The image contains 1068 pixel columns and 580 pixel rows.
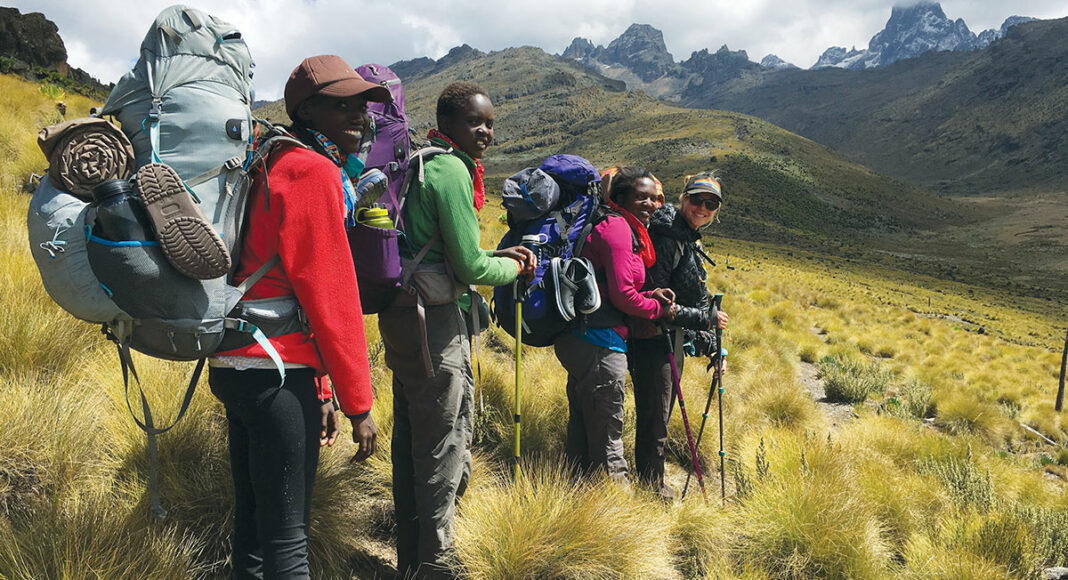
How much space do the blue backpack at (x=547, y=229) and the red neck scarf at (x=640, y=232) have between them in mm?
155

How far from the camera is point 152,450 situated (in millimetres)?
1893

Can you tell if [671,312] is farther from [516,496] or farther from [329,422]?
[329,422]

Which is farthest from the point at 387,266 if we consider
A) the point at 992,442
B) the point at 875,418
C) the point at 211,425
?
the point at 992,442

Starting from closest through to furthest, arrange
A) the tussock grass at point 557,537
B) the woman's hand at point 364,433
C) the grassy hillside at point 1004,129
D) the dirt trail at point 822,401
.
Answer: the woman's hand at point 364,433 → the tussock grass at point 557,537 → the dirt trail at point 822,401 → the grassy hillside at point 1004,129

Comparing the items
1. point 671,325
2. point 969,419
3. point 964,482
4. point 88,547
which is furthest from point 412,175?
point 969,419

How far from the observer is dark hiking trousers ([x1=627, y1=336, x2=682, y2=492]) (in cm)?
371

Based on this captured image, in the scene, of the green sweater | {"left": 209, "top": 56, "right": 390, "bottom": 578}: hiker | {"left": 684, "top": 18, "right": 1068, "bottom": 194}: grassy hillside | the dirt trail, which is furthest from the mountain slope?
{"left": 209, "top": 56, "right": 390, "bottom": 578}: hiker

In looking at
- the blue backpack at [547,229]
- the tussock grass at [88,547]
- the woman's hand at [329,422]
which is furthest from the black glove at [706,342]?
the tussock grass at [88,547]

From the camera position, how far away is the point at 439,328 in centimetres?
260

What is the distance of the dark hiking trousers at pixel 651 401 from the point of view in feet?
12.2

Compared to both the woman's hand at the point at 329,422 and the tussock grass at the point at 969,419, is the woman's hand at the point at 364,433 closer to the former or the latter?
the woman's hand at the point at 329,422

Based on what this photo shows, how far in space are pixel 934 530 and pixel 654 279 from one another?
271 centimetres

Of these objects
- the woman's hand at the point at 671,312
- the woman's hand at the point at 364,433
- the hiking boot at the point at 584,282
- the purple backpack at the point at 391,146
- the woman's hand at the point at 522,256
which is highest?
the purple backpack at the point at 391,146

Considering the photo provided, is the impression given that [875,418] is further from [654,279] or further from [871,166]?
[871,166]
